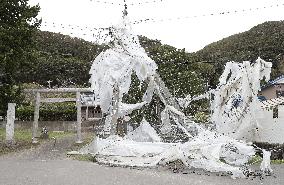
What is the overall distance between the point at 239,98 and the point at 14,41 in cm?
984

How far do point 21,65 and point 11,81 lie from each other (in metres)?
0.84

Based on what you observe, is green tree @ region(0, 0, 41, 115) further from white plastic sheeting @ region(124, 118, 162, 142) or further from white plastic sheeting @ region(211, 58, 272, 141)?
white plastic sheeting @ region(211, 58, 272, 141)

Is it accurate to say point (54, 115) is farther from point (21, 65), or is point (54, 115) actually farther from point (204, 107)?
point (21, 65)

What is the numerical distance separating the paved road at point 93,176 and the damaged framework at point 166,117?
0.77 m

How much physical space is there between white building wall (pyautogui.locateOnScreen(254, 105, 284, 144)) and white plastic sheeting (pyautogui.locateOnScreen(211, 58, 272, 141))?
333 mm

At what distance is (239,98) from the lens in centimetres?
1878

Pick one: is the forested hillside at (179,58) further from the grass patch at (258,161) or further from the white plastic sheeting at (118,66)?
the grass patch at (258,161)

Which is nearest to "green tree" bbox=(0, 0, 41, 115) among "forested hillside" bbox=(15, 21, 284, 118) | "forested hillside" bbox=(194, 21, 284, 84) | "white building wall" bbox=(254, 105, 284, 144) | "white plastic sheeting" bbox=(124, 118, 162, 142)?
"white plastic sheeting" bbox=(124, 118, 162, 142)

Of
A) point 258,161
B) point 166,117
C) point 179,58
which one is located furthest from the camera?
point 179,58

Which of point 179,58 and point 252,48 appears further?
point 252,48

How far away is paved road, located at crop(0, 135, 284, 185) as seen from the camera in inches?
420

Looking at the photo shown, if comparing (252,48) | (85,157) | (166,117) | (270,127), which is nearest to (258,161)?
(270,127)

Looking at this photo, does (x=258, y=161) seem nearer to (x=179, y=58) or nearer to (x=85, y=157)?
(x=85, y=157)

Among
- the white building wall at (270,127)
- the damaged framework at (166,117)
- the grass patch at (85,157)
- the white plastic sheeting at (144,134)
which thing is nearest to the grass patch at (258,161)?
the damaged framework at (166,117)
